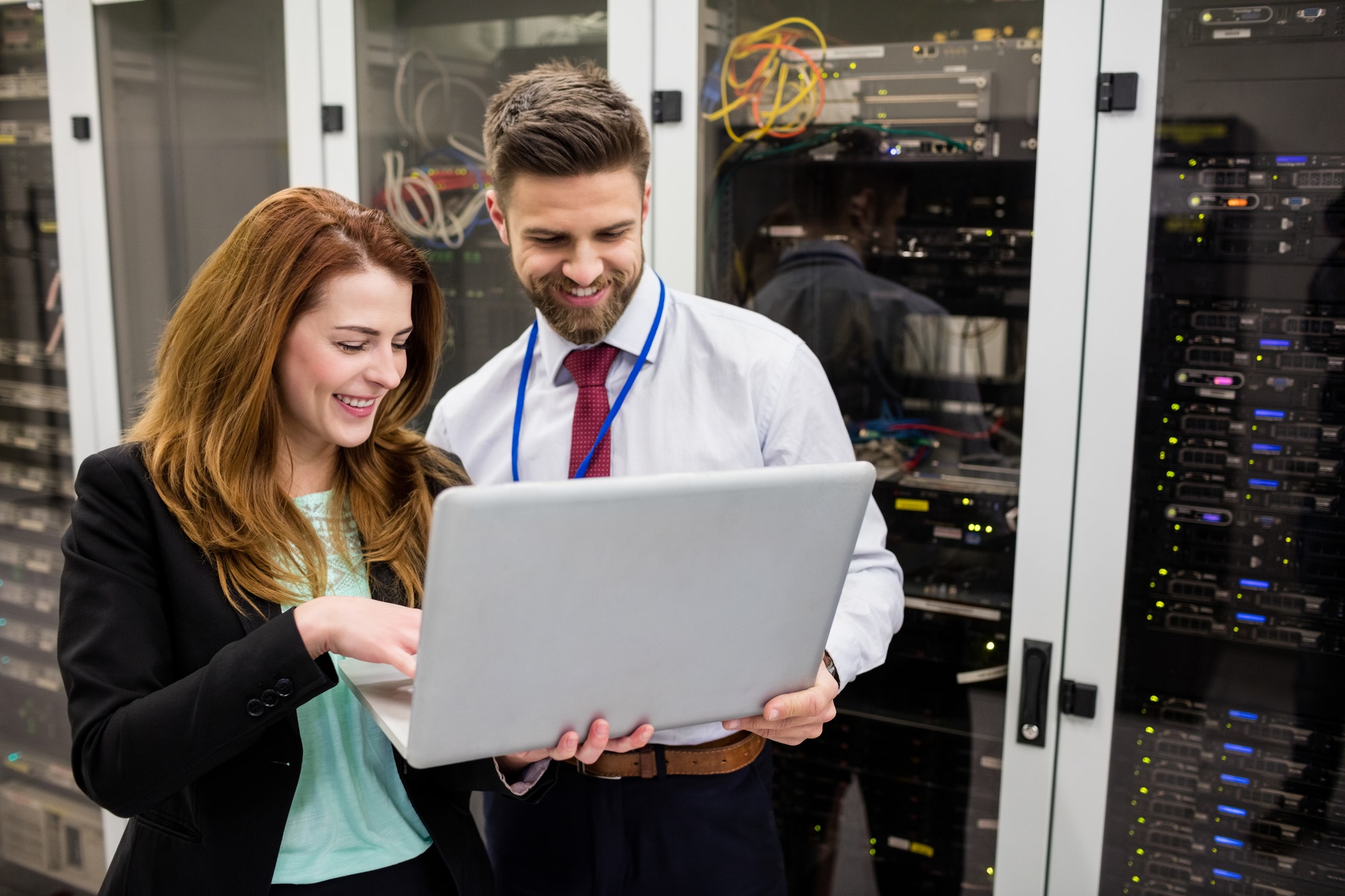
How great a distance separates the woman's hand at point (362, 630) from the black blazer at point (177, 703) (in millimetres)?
16

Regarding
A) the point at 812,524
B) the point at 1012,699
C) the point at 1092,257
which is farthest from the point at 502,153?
the point at 1012,699

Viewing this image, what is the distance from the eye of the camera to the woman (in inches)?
42.1

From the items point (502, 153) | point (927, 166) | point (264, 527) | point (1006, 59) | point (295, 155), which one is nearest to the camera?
point (264, 527)

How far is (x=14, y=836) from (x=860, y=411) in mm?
2543

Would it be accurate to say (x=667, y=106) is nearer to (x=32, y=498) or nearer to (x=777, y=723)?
(x=777, y=723)

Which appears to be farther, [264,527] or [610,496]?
[264,527]

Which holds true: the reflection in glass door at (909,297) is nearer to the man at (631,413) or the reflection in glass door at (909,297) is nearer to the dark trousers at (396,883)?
the man at (631,413)

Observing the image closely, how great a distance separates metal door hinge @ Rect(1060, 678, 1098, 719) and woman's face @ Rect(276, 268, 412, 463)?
Answer: 1187 millimetres

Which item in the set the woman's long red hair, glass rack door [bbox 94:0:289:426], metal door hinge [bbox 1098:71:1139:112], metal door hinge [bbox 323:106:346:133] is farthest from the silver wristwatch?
glass rack door [bbox 94:0:289:426]

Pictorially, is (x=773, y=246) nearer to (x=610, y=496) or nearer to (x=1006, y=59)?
(x=1006, y=59)

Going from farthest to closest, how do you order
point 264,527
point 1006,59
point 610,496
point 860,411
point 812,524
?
point 860,411
point 1006,59
point 264,527
point 812,524
point 610,496

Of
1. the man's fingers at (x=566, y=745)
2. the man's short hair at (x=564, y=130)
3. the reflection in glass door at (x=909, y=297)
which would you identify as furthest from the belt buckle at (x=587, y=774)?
the man's short hair at (x=564, y=130)

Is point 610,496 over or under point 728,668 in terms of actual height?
over

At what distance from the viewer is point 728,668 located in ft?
3.47
